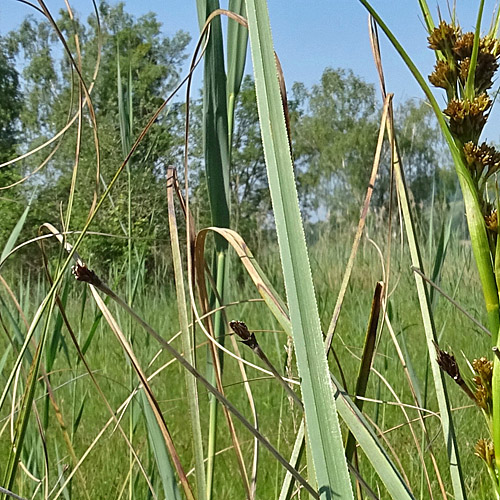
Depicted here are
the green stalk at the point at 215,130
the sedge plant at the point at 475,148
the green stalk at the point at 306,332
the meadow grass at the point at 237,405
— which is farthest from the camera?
the meadow grass at the point at 237,405

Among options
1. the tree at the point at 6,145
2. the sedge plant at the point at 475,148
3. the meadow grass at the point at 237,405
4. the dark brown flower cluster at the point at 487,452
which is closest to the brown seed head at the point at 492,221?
the sedge plant at the point at 475,148

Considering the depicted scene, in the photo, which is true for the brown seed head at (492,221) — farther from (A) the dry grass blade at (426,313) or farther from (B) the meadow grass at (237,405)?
(B) the meadow grass at (237,405)

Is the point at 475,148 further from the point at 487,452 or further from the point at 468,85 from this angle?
the point at 487,452

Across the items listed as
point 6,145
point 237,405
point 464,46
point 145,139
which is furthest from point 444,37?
point 6,145

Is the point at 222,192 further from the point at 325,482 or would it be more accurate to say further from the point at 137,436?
the point at 137,436

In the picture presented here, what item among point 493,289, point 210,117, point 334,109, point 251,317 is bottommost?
point 251,317

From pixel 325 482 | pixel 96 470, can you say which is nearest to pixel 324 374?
pixel 325 482

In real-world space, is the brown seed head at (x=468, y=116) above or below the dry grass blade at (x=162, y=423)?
above

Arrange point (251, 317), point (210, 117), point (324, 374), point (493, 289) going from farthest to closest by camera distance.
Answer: point (251, 317)
point (210, 117)
point (493, 289)
point (324, 374)
